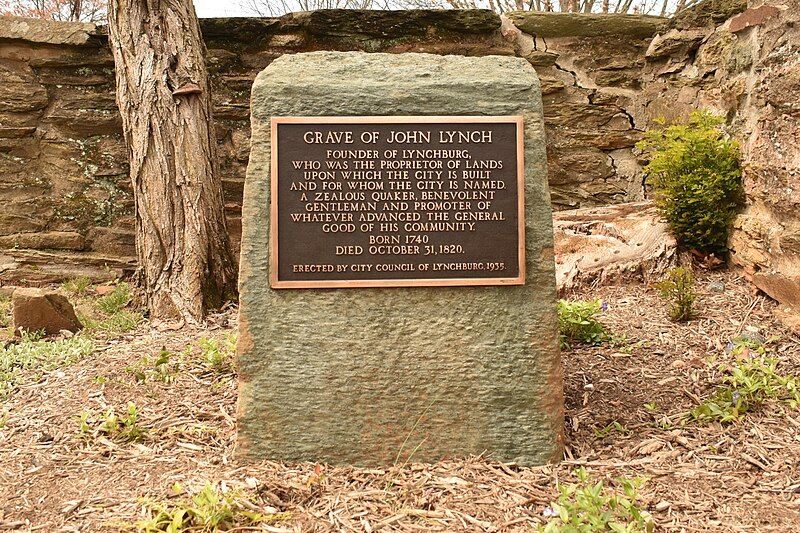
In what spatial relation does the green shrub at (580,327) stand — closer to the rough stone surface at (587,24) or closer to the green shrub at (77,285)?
the rough stone surface at (587,24)

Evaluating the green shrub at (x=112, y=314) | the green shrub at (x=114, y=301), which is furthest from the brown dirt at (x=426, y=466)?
the green shrub at (x=114, y=301)

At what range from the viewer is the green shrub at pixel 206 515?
216 centimetres

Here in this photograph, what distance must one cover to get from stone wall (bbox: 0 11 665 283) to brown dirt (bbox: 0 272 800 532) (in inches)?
95.9

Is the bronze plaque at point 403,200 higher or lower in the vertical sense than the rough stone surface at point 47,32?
lower

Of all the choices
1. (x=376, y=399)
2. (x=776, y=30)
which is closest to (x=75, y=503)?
(x=376, y=399)

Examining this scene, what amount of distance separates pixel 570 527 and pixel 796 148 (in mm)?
2809

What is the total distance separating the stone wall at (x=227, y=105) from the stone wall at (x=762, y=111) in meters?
0.98

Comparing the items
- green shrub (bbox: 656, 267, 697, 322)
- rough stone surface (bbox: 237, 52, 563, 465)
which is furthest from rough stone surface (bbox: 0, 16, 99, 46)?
green shrub (bbox: 656, 267, 697, 322)

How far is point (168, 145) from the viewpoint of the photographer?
437cm

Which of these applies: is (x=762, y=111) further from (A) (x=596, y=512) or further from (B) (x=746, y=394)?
(A) (x=596, y=512)

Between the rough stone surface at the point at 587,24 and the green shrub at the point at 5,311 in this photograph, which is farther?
the rough stone surface at the point at 587,24

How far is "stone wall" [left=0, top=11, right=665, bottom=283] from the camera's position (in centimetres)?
564

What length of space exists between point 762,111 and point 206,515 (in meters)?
3.97

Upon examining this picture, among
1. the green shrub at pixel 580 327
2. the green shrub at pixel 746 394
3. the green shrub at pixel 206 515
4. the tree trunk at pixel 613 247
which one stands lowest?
the green shrub at pixel 206 515
